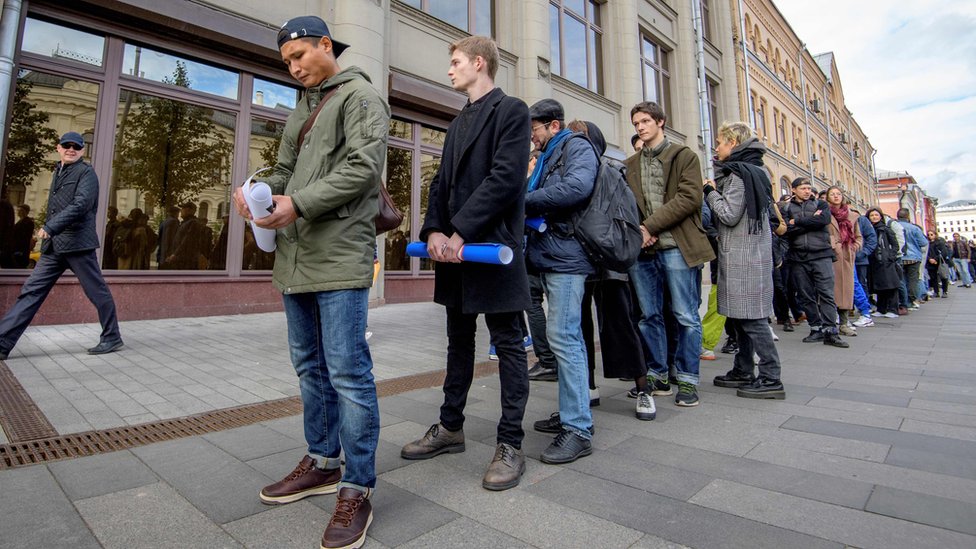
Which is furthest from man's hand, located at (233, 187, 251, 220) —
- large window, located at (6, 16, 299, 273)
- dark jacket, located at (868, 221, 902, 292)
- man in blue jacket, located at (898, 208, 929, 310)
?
man in blue jacket, located at (898, 208, 929, 310)

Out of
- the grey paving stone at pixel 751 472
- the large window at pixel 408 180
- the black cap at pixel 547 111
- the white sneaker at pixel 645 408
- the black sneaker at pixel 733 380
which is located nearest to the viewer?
the grey paving stone at pixel 751 472

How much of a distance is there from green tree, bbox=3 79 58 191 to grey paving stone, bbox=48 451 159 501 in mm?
6247

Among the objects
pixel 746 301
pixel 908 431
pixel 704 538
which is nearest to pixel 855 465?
pixel 908 431

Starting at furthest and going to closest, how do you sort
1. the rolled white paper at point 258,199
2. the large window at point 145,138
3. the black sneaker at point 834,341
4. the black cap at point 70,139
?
1. the large window at point 145,138
2. the black sneaker at point 834,341
3. the black cap at point 70,139
4. the rolled white paper at point 258,199

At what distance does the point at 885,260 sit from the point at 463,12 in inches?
404

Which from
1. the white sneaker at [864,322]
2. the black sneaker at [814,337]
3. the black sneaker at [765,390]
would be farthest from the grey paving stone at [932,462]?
the white sneaker at [864,322]

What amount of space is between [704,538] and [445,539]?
0.95m

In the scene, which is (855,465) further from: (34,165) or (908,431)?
(34,165)

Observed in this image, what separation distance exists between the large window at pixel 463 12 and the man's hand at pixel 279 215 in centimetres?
1029

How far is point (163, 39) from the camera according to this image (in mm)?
7730

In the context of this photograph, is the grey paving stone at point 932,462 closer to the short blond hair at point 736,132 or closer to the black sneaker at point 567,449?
the black sneaker at point 567,449

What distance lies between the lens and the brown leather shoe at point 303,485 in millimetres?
2203

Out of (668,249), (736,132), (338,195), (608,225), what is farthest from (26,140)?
(736,132)

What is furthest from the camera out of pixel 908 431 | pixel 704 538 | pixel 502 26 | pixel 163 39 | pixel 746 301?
pixel 502 26
